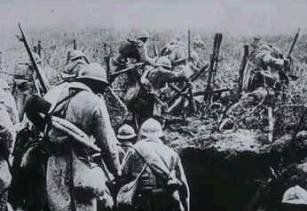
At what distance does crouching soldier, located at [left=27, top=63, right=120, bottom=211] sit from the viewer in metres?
5.89

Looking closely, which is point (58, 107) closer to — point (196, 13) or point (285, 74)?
point (196, 13)

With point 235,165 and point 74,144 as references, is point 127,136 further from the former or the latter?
point 235,165

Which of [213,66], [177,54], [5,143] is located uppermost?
[177,54]

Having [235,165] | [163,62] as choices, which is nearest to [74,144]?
[163,62]

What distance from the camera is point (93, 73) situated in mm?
5941

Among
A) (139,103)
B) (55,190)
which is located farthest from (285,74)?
(55,190)

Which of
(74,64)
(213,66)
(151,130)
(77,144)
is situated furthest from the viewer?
(213,66)

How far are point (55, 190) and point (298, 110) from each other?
230 cm

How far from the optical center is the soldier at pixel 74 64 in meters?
6.11

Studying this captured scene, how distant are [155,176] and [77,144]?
726mm

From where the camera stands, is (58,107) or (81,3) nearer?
(58,107)

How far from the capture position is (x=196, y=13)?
630 centimetres

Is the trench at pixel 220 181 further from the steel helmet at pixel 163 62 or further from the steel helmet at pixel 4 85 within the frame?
the steel helmet at pixel 4 85

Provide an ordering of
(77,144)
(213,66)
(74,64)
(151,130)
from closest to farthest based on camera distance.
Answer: (77,144) → (151,130) → (74,64) → (213,66)
